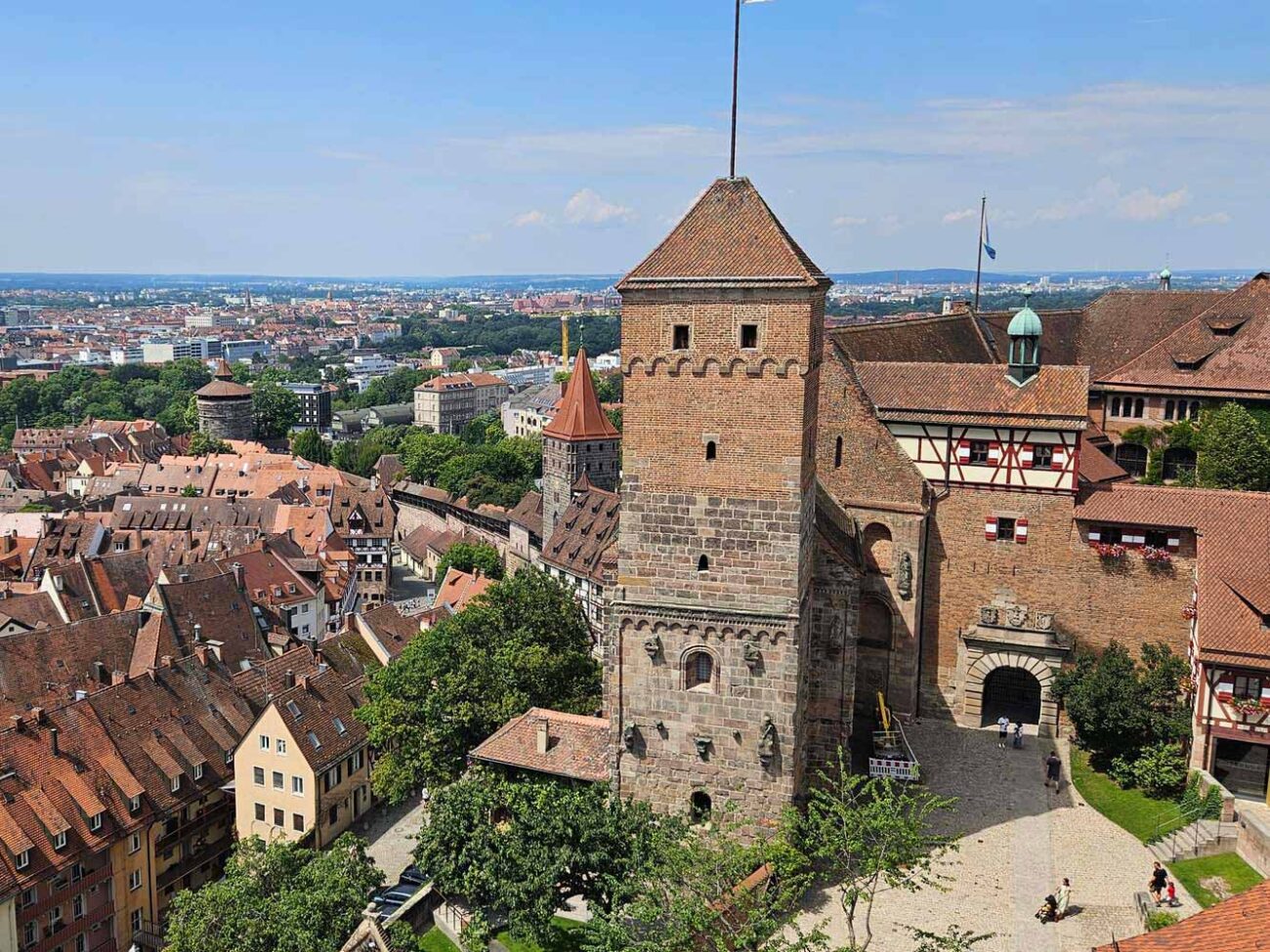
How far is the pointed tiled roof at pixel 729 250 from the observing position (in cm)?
3019

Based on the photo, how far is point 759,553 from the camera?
30953mm

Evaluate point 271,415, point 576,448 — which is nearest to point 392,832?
point 576,448

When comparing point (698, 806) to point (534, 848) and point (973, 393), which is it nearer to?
point (534, 848)

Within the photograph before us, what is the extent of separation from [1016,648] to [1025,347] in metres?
11.2

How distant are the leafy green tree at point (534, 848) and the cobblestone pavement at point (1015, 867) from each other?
17.2 ft

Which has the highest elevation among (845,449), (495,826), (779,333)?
(779,333)

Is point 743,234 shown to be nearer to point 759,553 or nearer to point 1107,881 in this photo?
point 759,553

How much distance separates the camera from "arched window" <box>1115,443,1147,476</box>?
2160 inches

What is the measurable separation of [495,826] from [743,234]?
17.8 meters

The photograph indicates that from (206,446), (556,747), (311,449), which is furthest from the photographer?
(206,446)

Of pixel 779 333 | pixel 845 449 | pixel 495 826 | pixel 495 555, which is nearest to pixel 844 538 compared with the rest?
pixel 845 449

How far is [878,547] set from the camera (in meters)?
43.2

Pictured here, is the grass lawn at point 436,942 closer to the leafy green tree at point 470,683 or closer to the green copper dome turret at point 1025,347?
the leafy green tree at point 470,683

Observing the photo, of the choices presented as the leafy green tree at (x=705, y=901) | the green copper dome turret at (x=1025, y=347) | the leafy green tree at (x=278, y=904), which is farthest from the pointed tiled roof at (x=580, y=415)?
the leafy green tree at (x=705, y=901)
